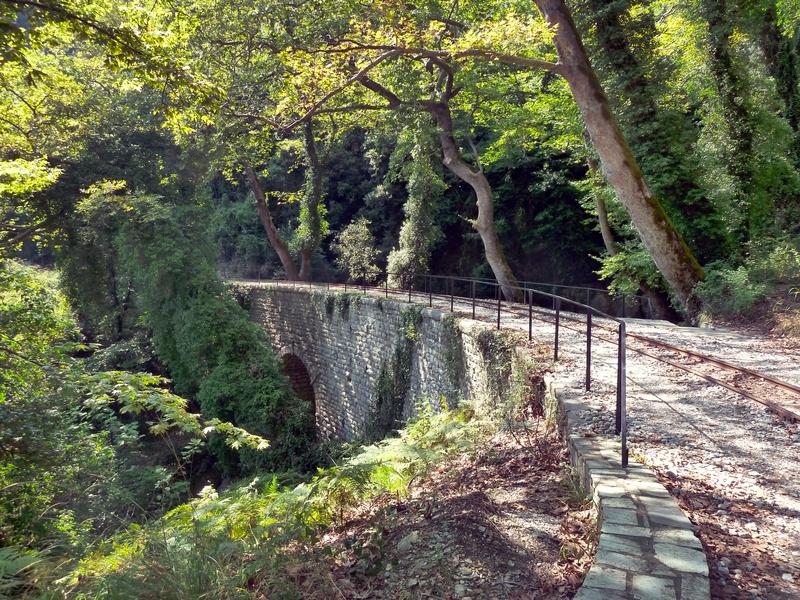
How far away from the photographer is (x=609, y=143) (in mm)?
9594

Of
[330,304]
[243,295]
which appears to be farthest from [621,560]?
[243,295]

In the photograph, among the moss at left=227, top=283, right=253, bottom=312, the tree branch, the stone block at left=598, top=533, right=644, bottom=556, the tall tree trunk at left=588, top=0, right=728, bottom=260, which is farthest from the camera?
the moss at left=227, top=283, right=253, bottom=312

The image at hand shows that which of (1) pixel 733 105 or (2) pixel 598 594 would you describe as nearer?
(2) pixel 598 594

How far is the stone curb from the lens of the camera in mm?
2557

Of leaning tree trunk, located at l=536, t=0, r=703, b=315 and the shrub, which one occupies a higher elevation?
leaning tree trunk, located at l=536, t=0, r=703, b=315

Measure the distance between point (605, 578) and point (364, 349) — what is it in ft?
42.9

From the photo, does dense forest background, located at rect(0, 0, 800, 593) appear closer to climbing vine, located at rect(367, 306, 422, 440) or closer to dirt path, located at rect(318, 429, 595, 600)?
climbing vine, located at rect(367, 306, 422, 440)

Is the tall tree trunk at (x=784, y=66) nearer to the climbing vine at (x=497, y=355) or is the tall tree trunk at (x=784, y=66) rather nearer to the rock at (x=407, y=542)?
the climbing vine at (x=497, y=355)

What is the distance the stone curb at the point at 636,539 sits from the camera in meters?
2.56

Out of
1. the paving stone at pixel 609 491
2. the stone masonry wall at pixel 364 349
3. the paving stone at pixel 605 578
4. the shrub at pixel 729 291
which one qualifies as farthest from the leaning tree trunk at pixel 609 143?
the paving stone at pixel 605 578

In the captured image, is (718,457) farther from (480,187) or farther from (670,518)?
(480,187)

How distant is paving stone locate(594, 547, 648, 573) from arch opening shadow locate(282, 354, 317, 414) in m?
17.9

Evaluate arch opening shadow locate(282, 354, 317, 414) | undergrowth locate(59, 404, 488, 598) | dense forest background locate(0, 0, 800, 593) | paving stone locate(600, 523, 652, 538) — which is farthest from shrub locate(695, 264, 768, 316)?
arch opening shadow locate(282, 354, 317, 414)

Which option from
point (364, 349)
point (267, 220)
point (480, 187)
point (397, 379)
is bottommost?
point (397, 379)
